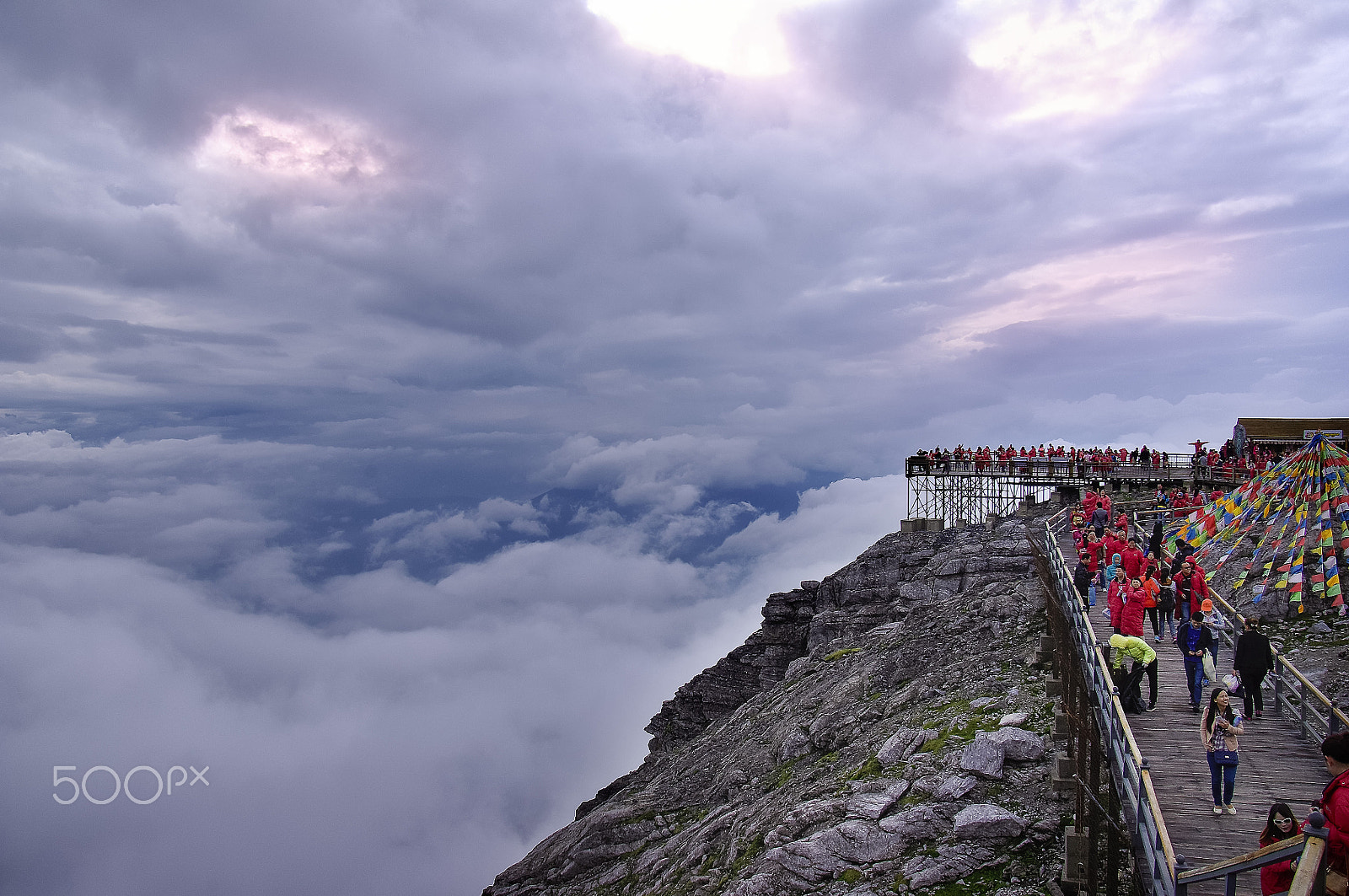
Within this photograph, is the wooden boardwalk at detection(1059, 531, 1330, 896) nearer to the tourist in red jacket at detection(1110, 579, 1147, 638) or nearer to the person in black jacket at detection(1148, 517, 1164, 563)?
the tourist in red jacket at detection(1110, 579, 1147, 638)

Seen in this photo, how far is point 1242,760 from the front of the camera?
1489 cm

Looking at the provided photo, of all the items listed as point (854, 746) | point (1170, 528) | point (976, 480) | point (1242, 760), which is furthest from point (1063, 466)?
point (1242, 760)

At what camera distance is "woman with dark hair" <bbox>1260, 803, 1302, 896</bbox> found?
9.13 metres

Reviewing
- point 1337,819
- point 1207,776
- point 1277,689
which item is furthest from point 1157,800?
point 1277,689

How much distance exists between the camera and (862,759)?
21781 mm

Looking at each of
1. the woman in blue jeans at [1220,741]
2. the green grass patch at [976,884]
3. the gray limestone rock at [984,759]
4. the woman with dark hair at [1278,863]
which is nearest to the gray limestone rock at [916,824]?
the green grass patch at [976,884]

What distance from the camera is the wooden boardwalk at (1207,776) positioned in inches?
476

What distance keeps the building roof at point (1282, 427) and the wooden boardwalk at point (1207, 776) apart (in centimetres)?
3973

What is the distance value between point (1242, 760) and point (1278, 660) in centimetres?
365

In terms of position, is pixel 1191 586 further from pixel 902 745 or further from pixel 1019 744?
pixel 902 745

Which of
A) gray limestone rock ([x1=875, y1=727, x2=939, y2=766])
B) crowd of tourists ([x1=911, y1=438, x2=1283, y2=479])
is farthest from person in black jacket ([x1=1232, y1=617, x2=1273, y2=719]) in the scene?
crowd of tourists ([x1=911, y1=438, x2=1283, y2=479])

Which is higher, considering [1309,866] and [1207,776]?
[1309,866]

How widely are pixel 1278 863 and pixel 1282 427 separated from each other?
2085 inches

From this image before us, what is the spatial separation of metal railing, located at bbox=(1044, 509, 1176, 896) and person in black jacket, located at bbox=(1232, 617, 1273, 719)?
2.24 m
